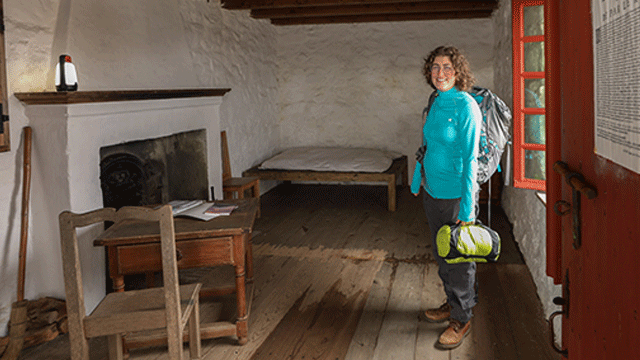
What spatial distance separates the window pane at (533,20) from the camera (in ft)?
11.0

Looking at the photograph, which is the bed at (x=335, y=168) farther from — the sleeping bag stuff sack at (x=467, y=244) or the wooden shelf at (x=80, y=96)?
the sleeping bag stuff sack at (x=467, y=244)

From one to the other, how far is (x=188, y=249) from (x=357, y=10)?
4.74 metres

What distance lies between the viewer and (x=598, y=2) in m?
1.19

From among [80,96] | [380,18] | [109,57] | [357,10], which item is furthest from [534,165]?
[380,18]

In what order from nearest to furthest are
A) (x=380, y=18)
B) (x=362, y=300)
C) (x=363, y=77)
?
(x=362, y=300)
(x=380, y=18)
(x=363, y=77)

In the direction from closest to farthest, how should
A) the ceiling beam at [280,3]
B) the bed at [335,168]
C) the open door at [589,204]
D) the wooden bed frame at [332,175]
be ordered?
the open door at [589,204] → the ceiling beam at [280,3] → the wooden bed frame at [332,175] → the bed at [335,168]

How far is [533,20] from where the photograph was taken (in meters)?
3.45

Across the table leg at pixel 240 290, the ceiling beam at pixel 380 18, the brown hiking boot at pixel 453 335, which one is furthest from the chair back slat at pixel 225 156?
the brown hiking boot at pixel 453 335

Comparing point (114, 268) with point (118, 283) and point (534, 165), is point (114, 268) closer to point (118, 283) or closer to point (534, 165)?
point (118, 283)

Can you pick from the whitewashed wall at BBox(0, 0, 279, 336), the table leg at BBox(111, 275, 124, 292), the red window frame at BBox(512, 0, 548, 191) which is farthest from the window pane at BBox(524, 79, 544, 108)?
the whitewashed wall at BBox(0, 0, 279, 336)

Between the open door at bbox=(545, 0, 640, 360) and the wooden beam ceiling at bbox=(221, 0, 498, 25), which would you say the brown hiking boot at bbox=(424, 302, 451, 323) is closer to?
the open door at bbox=(545, 0, 640, 360)

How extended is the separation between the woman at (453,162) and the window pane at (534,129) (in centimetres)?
97

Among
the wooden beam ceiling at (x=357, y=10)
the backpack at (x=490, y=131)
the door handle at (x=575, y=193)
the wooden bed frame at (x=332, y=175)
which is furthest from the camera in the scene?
the wooden bed frame at (x=332, y=175)

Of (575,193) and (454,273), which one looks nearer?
(575,193)
